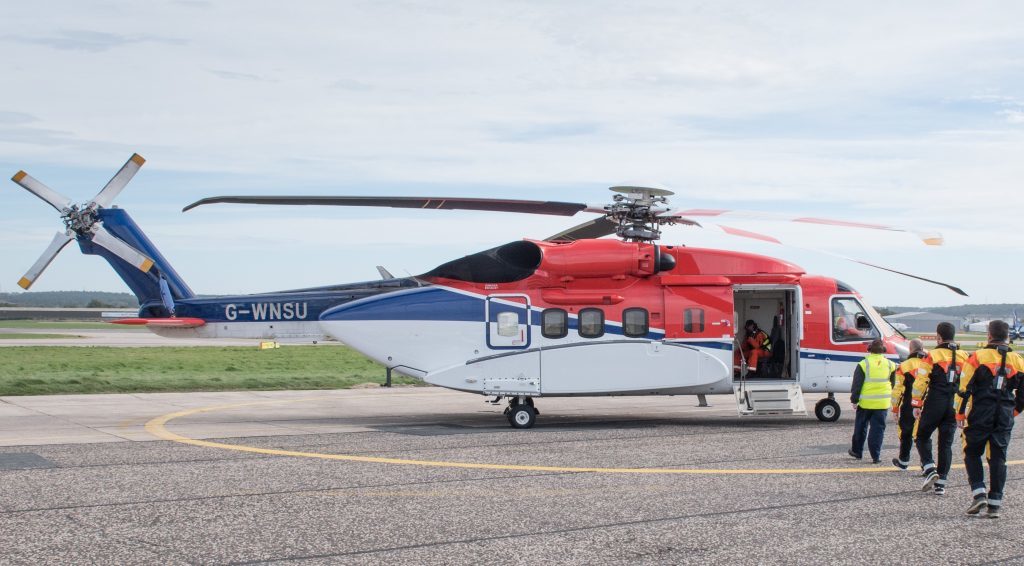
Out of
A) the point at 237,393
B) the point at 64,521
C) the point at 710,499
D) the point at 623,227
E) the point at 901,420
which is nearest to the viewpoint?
the point at 64,521

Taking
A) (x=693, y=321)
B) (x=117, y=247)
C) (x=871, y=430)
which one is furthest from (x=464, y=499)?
(x=117, y=247)

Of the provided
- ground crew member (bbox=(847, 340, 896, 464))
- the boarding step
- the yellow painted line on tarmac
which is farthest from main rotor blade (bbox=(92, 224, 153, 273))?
ground crew member (bbox=(847, 340, 896, 464))

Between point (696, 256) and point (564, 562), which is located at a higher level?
point (696, 256)

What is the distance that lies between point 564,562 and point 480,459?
215 inches

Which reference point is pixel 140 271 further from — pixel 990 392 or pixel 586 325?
pixel 990 392

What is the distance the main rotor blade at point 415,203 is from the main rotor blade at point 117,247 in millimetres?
3697

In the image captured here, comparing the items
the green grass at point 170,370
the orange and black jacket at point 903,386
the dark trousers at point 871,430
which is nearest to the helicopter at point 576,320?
the dark trousers at point 871,430

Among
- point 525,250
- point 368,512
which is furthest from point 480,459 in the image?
point 525,250

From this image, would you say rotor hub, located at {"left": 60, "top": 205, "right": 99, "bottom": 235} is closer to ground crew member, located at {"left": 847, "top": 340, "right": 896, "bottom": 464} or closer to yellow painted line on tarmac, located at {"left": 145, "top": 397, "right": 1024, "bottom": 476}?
yellow painted line on tarmac, located at {"left": 145, "top": 397, "right": 1024, "bottom": 476}

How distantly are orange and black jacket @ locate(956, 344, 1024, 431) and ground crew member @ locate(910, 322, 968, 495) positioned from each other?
86 centimetres

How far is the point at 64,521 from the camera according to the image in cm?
864

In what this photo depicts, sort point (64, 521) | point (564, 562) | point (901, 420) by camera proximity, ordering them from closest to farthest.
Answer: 1. point (564, 562)
2. point (64, 521)
3. point (901, 420)

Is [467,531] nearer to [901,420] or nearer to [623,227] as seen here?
[901,420]

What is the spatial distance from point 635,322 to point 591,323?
802 millimetres
